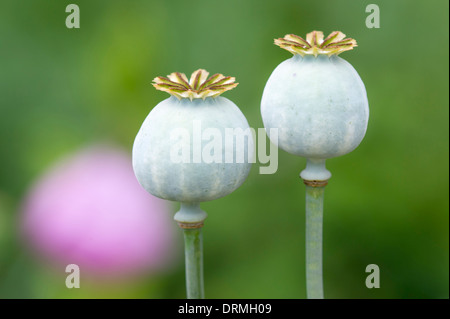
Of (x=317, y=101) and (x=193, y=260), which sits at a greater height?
(x=317, y=101)

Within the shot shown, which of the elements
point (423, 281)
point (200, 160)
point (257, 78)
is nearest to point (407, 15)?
point (257, 78)

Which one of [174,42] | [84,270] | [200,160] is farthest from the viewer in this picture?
[174,42]

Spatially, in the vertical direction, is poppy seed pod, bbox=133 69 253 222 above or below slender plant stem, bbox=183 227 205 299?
above

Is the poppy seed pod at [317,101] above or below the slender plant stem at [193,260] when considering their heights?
above

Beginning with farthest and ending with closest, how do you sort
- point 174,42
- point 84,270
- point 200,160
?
point 174,42 → point 84,270 → point 200,160

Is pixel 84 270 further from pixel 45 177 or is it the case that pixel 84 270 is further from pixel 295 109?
pixel 295 109
